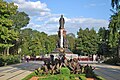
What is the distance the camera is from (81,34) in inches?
3679

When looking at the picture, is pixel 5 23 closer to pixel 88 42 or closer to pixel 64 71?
pixel 64 71

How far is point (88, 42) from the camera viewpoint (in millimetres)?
89500

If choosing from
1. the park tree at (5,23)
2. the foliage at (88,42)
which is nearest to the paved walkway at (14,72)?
the park tree at (5,23)

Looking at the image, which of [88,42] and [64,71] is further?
[88,42]

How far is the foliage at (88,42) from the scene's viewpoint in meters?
88.3

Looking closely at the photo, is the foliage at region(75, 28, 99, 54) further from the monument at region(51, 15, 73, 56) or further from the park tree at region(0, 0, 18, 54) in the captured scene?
the monument at region(51, 15, 73, 56)

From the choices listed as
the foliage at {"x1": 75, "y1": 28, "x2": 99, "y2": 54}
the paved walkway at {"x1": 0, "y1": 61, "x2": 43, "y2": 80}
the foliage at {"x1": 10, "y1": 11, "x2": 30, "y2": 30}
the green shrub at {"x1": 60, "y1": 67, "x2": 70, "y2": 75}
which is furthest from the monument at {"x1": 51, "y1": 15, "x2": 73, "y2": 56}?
the foliage at {"x1": 75, "y1": 28, "x2": 99, "y2": 54}

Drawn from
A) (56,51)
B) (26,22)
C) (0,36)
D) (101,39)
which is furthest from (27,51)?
(56,51)

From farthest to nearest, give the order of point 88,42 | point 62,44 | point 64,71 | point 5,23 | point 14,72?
point 88,42
point 5,23
point 14,72
point 62,44
point 64,71

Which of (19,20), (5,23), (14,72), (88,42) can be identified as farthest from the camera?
(88,42)

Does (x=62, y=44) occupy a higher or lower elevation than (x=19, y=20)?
lower

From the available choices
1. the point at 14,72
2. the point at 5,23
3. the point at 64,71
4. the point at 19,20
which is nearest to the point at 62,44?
the point at 64,71

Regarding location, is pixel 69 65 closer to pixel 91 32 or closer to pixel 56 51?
pixel 56 51

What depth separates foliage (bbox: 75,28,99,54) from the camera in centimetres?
8831
